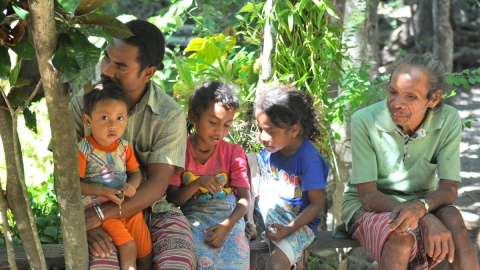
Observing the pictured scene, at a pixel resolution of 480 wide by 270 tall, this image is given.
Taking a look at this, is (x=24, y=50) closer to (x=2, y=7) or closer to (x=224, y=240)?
(x=2, y=7)

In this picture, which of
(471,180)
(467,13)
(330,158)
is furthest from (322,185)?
(467,13)

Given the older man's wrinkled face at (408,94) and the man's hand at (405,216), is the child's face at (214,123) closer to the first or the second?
the older man's wrinkled face at (408,94)

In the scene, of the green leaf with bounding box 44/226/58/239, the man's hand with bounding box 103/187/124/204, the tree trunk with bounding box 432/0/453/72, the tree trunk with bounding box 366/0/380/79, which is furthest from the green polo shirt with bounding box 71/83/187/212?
the tree trunk with bounding box 432/0/453/72

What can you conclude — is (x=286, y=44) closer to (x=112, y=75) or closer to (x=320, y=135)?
(x=320, y=135)

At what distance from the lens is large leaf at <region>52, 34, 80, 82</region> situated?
236cm

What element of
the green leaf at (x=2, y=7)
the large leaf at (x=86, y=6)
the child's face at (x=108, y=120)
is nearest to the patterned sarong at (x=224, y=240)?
the child's face at (x=108, y=120)

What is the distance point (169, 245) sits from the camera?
3182 mm

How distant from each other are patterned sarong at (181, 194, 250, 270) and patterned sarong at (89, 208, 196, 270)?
12 cm

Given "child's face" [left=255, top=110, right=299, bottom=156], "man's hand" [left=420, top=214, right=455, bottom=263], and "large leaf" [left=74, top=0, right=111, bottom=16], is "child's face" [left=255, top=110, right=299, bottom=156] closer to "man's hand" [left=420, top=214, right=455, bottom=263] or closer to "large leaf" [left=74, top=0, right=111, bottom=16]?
"man's hand" [left=420, top=214, right=455, bottom=263]

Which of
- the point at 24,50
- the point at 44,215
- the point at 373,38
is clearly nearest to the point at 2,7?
the point at 24,50

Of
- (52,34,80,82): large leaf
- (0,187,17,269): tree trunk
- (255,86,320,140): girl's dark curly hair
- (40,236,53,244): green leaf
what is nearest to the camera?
(52,34,80,82): large leaf

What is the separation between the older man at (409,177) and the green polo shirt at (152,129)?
92cm

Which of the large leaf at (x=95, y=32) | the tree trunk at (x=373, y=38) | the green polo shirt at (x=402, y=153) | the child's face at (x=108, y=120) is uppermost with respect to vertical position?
the tree trunk at (x=373, y=38)

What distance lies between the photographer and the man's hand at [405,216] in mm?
3322
